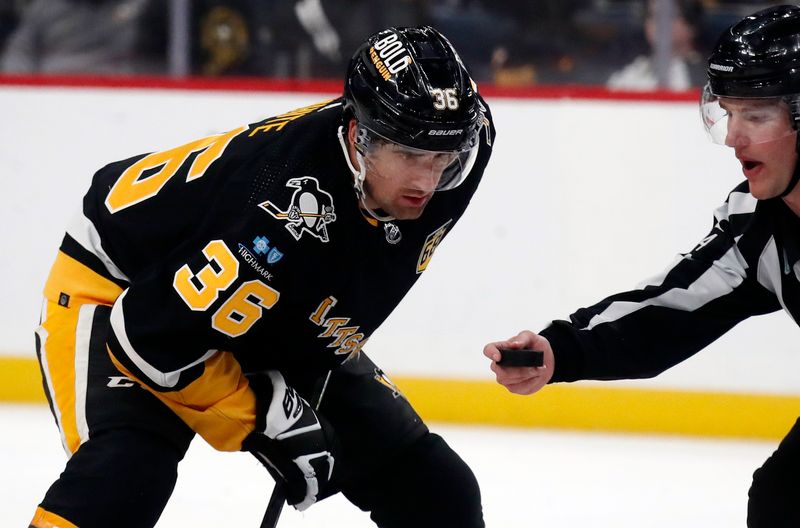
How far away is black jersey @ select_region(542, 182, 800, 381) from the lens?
2.15m

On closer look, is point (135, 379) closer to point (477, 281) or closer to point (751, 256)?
point (751, 256)

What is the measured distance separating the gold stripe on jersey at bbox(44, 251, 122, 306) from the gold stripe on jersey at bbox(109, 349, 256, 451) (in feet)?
0.48

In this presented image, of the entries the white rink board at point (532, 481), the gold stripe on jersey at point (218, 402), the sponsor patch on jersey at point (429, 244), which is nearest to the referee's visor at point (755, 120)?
the sponsor patch on jersey at point (429, 244)

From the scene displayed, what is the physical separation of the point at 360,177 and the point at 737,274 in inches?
29.4

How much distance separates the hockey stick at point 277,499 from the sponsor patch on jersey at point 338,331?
8 centimetres

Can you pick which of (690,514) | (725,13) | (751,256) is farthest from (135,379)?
(725,13)

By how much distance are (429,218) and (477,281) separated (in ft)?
6.22

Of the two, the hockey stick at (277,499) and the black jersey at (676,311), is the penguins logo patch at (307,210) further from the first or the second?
the black jersey at (676,311)

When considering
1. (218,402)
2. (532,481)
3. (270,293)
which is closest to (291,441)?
(218,402)

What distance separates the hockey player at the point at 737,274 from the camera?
1.87m

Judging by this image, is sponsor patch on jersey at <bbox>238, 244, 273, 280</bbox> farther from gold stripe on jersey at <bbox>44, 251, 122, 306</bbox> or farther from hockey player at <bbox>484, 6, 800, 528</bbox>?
hockey player at <bbox>484, 6, 800, 528</bbox>

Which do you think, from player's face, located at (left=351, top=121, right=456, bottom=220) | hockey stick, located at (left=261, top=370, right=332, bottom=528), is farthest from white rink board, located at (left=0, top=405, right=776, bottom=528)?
player's face, located at (left=351, top=121, right=456, bottom=220)

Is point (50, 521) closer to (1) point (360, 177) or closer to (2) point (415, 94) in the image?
(1) point (360, 177)

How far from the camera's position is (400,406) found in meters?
2.21
